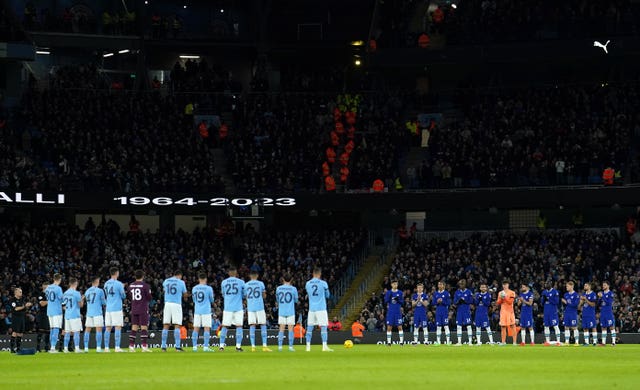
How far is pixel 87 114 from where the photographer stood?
201ft

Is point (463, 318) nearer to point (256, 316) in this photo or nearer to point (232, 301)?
point (256, 316)

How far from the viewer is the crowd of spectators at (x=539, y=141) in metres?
57.4

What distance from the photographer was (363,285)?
56.4 m

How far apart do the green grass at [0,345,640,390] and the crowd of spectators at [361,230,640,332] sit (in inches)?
670

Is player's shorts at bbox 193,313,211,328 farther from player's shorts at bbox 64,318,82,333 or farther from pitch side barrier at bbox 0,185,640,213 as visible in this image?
pitch side barrier at bbox 0,185,640,213

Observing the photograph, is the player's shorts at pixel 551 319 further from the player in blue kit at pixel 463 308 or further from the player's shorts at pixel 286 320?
the player's shorts at pixel 286 320

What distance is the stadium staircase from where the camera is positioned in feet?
178

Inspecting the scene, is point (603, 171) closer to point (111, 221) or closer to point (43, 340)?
point (111, 221)

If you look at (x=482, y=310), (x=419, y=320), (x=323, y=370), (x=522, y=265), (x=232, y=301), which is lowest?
(x=323, y=370)

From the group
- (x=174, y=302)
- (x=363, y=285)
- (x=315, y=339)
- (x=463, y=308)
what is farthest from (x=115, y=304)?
(x=363, y=285)

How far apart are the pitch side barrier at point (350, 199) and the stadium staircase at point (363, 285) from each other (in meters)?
2.58

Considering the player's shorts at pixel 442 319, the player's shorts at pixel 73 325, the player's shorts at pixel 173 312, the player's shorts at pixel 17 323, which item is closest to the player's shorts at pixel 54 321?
the player's shorts at pixel 73 325

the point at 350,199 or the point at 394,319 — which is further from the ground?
the point at 350,199

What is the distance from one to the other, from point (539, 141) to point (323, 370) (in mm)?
36549
